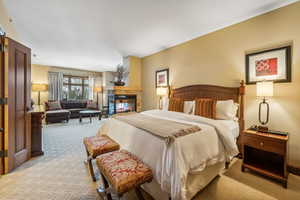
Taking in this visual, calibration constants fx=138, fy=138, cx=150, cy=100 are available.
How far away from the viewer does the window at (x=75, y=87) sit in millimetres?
7820

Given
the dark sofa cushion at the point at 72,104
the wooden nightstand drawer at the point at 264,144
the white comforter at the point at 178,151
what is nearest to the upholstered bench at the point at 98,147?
the white comforter at the point at 178,151

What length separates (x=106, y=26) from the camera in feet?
10.0

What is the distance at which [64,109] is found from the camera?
680 centimetres

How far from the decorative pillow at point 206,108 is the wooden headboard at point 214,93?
1.27ft

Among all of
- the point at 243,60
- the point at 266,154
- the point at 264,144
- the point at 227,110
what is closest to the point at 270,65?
the point at 243,60

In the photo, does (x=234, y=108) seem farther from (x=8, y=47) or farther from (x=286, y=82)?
(x=8, y=47)

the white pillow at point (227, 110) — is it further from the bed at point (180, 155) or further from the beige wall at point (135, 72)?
the beige wall at point (135, 72)

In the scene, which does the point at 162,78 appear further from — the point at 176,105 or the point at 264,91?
the point at 264,91

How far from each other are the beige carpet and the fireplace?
2633mm

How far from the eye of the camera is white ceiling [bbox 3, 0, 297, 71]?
230cm

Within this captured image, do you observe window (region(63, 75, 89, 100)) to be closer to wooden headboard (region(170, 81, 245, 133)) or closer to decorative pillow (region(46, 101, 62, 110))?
decorative pillow (region(46, 101, 62, 110))

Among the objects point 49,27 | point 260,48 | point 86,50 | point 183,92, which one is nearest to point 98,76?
point 86,50

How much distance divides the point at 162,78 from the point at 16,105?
3.62m

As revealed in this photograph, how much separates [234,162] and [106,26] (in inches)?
150
